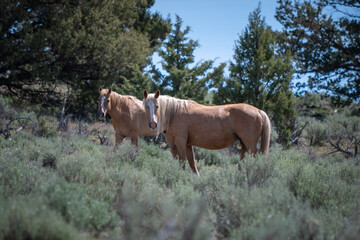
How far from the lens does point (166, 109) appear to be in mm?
5688

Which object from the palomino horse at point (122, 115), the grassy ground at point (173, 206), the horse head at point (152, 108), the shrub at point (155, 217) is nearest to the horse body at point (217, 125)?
the horse head at point (152, 108)

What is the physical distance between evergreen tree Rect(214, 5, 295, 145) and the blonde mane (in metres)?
5.46

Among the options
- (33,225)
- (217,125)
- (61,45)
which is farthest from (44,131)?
(33,225)

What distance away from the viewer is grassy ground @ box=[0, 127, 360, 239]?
241cm

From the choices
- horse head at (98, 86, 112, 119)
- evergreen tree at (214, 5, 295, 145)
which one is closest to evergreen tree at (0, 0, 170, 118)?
horse head at (98, 86, 112, 119)

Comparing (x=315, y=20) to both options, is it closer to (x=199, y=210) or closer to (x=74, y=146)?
(x=199, y=210)

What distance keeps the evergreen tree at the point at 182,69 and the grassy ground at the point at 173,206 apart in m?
8.30

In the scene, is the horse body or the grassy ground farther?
the horse body

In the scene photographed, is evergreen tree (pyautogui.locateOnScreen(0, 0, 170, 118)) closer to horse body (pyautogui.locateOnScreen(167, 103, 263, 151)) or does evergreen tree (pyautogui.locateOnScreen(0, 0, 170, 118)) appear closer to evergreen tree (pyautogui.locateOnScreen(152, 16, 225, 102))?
evergreen tree (pyautogui.locateOnScreen(152, 16, 225, 102))

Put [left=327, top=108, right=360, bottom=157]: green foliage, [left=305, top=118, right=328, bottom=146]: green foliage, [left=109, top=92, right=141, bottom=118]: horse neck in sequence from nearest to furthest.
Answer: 1. [left=109, top=92, right=141, bottom=118]: horse neck
2. [left=327, top=108, right=360, bottom=157]: green foliage
3. [left=305, top=118, right=328, bottom=146]: green foliage

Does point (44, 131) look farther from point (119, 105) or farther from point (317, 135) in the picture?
point (317, 135)

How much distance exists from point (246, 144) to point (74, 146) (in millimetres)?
5519

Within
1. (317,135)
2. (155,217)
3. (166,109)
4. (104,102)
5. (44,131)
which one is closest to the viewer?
(155,217)

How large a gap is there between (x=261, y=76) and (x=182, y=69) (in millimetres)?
4142
